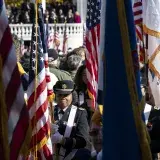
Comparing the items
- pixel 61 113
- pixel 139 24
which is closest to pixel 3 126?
pixel 61 113

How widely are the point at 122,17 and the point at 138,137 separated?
0.76 m

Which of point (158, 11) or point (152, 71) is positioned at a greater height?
point (158, 11)

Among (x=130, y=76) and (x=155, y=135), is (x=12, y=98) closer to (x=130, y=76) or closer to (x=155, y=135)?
(x=130, y=76)

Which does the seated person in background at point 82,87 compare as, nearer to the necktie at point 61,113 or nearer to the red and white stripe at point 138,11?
the red and white stripe at point 138,11

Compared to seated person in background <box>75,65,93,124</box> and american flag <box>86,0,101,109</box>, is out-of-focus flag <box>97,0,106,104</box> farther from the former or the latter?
seated person in background <box>75,65,93,124</box>

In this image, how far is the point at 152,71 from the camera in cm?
741

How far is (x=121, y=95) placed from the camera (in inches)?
176

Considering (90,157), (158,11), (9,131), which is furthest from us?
(158,11)

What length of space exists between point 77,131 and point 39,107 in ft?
1.51

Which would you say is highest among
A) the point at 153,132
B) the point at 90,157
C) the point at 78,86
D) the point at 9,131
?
the point at 9,131

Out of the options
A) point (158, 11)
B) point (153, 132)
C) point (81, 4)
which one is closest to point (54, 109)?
point (158, 11)

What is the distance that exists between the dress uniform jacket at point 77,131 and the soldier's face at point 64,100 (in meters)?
0.14

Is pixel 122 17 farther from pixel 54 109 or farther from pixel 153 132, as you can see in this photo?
pixel 54 109

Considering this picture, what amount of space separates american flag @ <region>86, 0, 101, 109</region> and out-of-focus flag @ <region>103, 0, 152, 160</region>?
10.4 ft
